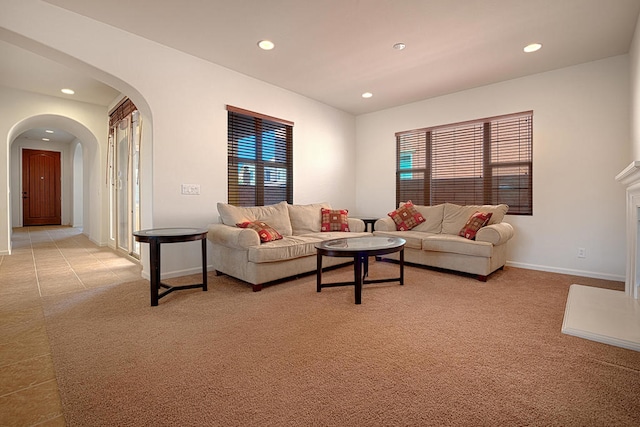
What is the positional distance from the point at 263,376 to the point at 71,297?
8.24 feet

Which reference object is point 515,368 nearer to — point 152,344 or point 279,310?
point 279,310

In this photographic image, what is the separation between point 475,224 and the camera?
3910 millimetres

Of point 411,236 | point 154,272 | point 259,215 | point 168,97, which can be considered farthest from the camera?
point 411,236

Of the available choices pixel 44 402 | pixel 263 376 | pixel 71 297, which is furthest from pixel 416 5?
pixel 71 297

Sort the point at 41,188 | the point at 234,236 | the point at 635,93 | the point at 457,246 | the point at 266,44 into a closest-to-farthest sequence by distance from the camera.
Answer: the point at 635,93 → the point at 234,236 → the point at 266,44 → the point at 457,246 → the point at 41,188

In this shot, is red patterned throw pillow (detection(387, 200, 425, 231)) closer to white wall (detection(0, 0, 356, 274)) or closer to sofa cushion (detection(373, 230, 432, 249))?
sofa cushion (detection(373, 230, 432, 249))

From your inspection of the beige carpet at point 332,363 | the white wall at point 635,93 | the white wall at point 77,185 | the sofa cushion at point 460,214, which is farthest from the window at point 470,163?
the white wall at point 77,185

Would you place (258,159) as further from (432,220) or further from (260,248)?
(432,220)

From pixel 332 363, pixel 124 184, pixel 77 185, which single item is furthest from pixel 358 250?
pixel 77 185

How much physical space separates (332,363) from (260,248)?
1.62 metres

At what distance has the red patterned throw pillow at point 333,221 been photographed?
4578 mm

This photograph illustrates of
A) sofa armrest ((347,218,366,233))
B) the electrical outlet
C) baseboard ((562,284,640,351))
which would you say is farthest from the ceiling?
baseboard ((562,284,640,351))

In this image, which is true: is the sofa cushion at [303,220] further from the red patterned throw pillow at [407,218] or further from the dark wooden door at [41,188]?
the dark wooden door at [41,188]

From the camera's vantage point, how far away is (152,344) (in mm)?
1984
